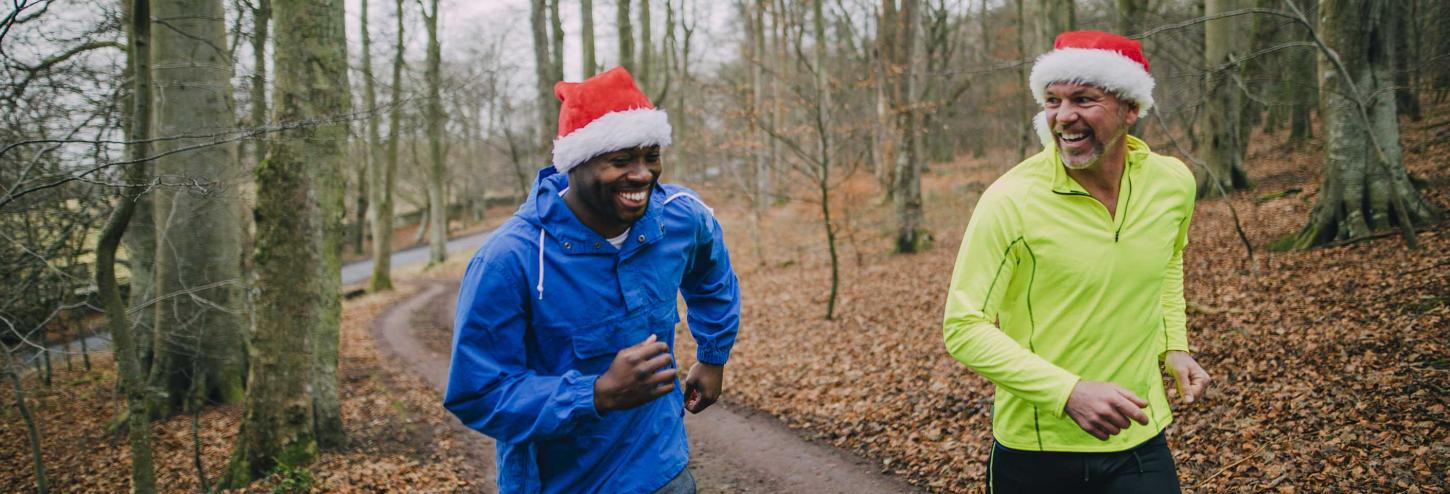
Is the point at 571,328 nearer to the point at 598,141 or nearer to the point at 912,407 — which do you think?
the point at 598,141

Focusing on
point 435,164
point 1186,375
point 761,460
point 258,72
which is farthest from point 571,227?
point 435,164

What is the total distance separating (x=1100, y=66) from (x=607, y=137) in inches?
63.0

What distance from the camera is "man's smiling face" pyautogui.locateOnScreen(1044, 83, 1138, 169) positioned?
2344mm

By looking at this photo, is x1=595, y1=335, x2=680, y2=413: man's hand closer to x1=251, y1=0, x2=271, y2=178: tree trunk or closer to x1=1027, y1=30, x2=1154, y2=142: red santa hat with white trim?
x1=1027, y1=30, x2=1154, y2=142: red santa hat with white trim

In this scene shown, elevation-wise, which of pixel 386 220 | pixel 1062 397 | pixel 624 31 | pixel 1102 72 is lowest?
pixel 1062 397

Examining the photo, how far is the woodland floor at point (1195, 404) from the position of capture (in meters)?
4.57

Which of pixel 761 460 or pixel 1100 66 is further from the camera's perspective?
pixel 761 460

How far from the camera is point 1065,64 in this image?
244 centimetres

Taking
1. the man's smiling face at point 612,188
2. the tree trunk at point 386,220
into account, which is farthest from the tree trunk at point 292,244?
the tree trunk at point 386,220

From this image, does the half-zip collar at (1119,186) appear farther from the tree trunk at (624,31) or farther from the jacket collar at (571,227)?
the tree trunk at (624,31)

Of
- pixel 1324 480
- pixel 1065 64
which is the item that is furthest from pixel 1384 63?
pixel 1065 64

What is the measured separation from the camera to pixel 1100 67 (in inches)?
93.7

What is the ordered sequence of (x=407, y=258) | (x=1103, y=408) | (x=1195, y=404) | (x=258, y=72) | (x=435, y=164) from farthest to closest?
(x=407, y=258) < (x=435, y=164) < (x=258, y=72) < (x=1195, y=404) < (x=1103, y=408)

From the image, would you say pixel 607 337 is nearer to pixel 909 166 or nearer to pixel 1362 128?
pixel 1362 128
